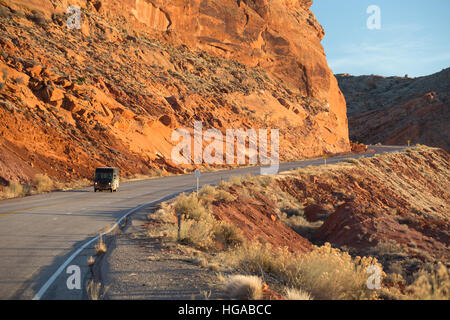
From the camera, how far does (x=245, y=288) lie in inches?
207

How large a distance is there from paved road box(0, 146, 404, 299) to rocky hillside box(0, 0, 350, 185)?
5.52 m

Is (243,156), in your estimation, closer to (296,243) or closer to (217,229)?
(296,243)

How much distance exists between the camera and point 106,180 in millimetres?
20719

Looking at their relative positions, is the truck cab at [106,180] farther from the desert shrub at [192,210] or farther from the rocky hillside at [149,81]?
the desert shrub at [192,210]

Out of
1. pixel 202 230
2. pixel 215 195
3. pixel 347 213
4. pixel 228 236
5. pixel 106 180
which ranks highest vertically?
pixel 106 180

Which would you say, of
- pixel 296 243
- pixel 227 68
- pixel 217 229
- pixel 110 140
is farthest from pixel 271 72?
pixel 217 229

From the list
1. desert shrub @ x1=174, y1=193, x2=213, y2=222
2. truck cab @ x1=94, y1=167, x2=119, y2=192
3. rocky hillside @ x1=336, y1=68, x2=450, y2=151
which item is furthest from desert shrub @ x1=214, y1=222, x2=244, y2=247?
rocky hillside @ x1=336, y1=68, x2=450, y2=151

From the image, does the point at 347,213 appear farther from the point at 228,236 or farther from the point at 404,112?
the point at 404,112

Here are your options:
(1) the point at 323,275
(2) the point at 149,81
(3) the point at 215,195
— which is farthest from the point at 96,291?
(2) the point at 149,81

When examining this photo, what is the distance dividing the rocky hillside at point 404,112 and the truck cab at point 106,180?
84.2 m

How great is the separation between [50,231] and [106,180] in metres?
10.5

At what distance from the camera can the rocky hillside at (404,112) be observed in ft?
288
